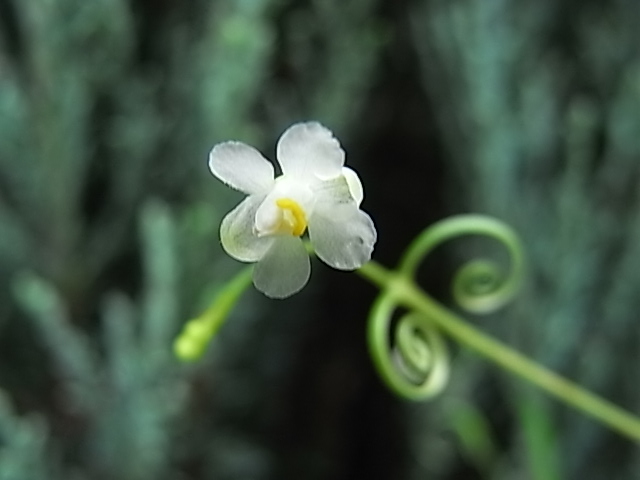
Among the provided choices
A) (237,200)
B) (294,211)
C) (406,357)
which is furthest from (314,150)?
(237,200)

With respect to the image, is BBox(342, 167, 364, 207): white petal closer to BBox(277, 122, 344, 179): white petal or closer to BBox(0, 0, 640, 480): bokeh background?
BBox(277, 122, 344, 179): white petal

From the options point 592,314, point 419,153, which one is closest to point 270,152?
point 419,153

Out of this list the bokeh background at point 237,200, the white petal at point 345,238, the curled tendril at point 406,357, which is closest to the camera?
the white petal at point 345,238

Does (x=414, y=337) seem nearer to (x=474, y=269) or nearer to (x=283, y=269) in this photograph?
(x=474, y=269)

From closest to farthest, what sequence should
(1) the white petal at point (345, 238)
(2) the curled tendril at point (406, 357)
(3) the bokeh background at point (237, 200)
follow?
(1) the white petal at point (345, 238) < (2) the curled tendril at point (406, 357) < (3) the bokeh background at point (237, 200)

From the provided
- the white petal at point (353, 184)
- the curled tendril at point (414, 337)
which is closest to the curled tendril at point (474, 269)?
the curled tendril at point (414, 337)

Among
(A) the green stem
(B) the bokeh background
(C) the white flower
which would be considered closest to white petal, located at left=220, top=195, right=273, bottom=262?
(C) the white flower

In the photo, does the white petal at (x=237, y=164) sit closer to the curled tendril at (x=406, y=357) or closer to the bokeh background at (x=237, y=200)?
the curled tendril at (x=406, y=357)

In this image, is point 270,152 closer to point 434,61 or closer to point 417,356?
point 434,61
